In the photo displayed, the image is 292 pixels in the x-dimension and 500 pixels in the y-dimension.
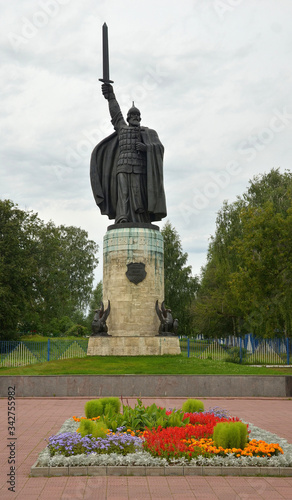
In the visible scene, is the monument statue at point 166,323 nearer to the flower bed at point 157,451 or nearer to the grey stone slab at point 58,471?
the flower bed at point 157,451

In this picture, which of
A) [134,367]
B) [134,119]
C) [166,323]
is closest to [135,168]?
[134,119]

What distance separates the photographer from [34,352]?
21.7 m

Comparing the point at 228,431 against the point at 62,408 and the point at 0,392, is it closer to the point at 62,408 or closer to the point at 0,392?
the point at 62,408

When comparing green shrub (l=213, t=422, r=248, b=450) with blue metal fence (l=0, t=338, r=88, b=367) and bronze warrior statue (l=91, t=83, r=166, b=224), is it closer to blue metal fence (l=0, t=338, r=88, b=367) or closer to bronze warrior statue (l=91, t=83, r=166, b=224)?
bronze warrior statue (l=91, t=83, r=166, b=224)

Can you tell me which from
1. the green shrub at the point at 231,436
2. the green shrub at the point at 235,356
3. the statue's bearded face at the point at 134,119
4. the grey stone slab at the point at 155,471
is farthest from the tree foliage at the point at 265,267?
the grey stone slab at the point at 155,471

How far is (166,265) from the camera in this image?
45.9 metres

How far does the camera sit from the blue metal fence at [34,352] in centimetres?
2153

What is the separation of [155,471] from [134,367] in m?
11.1

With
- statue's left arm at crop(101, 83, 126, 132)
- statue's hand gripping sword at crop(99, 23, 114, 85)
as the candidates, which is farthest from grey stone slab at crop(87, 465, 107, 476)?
statue's hand gripping sword at crop(99, 23, 114, 85)

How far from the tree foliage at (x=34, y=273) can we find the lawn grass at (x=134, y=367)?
15.5 metres

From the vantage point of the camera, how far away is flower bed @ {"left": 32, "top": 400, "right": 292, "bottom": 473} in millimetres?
6312

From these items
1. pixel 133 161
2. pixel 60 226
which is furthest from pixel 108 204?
pixel 60 226

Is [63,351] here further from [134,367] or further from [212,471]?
[212,471]

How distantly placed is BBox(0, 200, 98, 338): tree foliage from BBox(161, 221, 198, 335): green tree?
874cm
